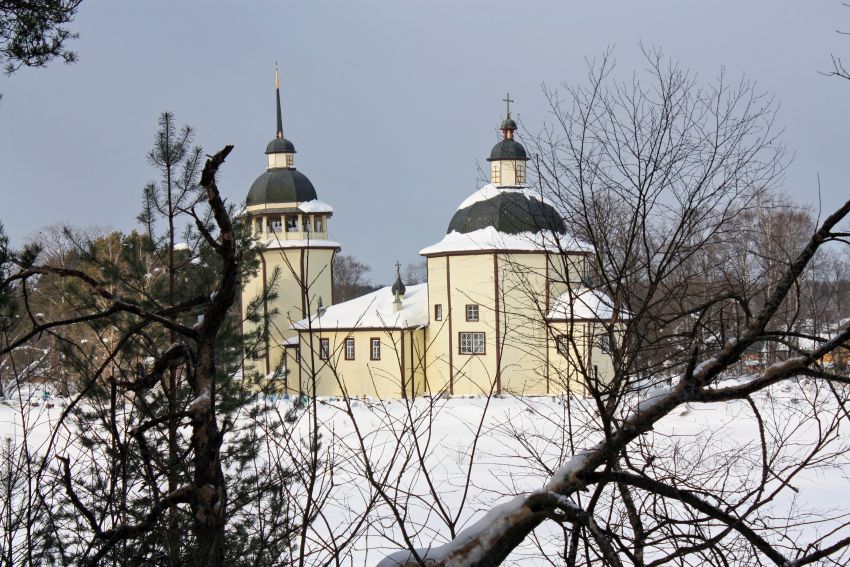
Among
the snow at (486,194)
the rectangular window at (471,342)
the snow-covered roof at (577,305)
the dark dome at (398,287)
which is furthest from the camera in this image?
the dark dome at (398,287)

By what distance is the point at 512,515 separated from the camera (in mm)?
3131

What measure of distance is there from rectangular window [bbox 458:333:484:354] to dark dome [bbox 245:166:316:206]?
10127mm

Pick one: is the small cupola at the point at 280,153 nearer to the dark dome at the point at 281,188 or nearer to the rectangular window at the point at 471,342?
the dark dome at the point at 281,188

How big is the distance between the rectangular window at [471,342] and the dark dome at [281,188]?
10.1 m

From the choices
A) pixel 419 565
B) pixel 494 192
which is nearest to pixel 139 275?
pixel 419 565

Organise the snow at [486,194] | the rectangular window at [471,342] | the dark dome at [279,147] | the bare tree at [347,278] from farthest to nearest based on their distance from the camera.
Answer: the bare tree at [347,278], the dark dome at [279,147], the snow at [486,194], the rectangular window at [471,342]

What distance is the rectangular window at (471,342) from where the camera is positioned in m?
31.8

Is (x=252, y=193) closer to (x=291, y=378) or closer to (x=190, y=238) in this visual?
(x=291, y=378)

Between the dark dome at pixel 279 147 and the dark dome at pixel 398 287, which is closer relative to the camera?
the dark dome at pixel 398 287

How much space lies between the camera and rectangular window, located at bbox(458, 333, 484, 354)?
31750 mm

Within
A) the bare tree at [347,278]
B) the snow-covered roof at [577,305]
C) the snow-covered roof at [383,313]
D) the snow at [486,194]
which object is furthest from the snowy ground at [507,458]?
the bare tree at [347,278]

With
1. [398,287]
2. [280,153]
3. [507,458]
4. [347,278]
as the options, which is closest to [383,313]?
[398,287]

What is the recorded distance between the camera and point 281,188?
38156mm

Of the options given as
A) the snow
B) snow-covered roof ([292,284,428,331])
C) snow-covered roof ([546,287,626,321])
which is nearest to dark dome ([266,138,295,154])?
snow-covered roof ([292,284,428,331])
